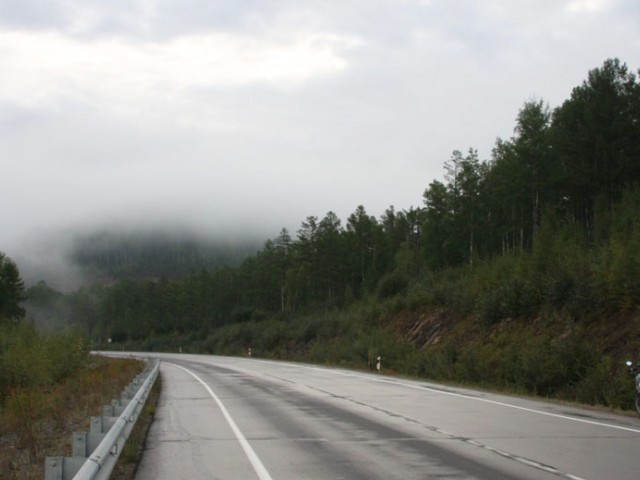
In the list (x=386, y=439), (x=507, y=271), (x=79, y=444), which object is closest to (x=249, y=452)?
(x=386, y=439)

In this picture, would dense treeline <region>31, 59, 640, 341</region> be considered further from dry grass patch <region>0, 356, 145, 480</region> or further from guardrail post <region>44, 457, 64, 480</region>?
guardrail post <region>44, 457, 64, 480</region>

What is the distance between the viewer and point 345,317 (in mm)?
67312

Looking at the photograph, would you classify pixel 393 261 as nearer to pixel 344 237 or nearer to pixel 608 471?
pixel 344 237

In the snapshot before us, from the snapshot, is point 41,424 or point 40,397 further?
point 40,397

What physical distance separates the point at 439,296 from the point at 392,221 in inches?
3016

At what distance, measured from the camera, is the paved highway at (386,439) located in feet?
30.9

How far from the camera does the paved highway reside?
30.9 feet

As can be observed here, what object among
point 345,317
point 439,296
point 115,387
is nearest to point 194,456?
point 115,387

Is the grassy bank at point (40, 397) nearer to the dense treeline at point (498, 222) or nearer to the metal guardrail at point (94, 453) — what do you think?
the metal guardrail at point (94, 453)

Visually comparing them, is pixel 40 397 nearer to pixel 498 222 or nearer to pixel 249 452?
pixel 249 452

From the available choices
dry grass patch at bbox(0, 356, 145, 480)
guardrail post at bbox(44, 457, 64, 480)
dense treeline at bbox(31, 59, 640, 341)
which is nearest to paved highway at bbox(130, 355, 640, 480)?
dry grass patch at bbox(0, 356, 145, 480)

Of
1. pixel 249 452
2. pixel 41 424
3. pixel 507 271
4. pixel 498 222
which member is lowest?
pixel 41 424

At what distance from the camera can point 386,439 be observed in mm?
12289

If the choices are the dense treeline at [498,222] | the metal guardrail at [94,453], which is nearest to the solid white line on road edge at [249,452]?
the metal guardrail at [94,453]
